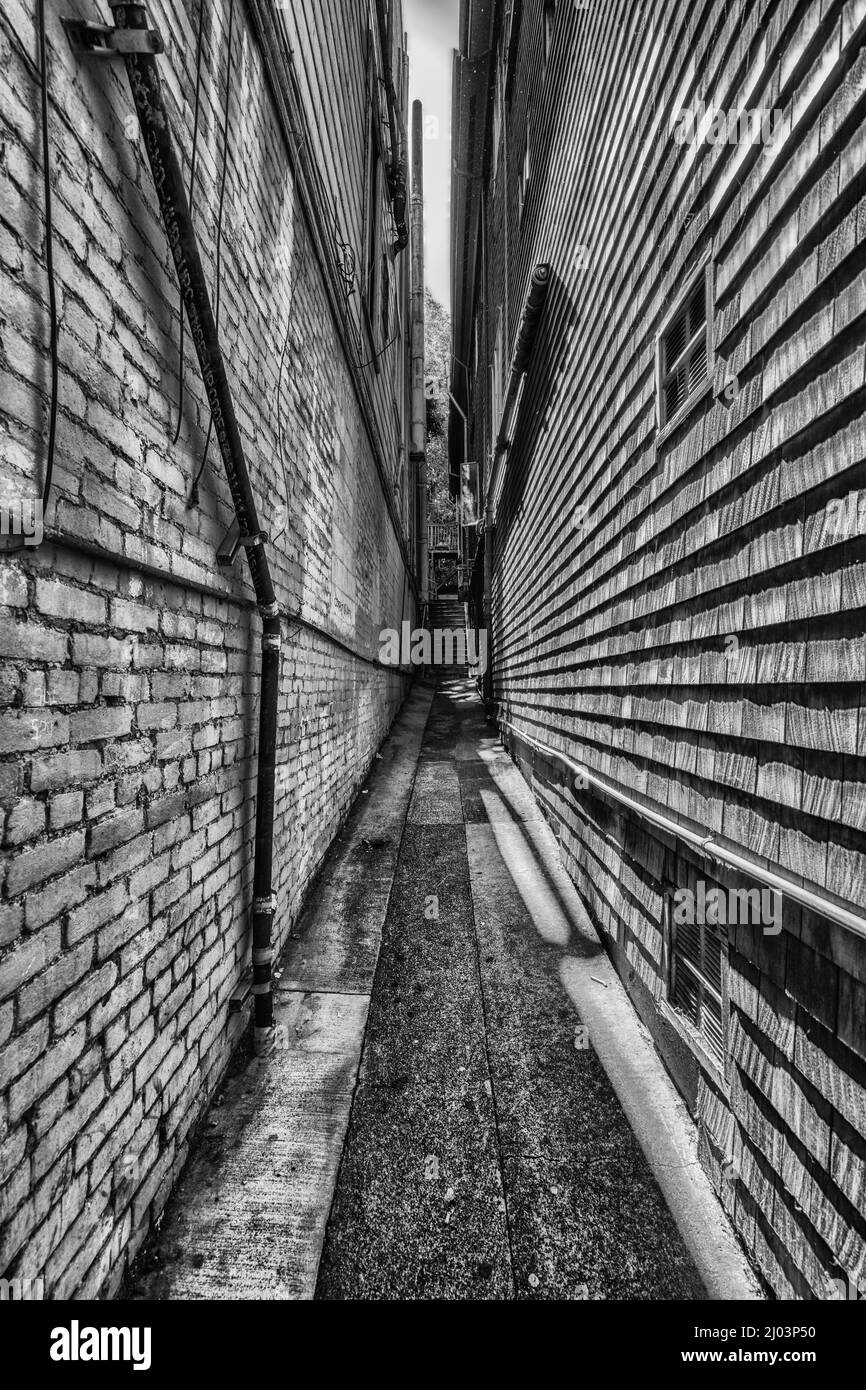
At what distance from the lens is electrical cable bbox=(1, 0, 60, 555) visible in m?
1.22

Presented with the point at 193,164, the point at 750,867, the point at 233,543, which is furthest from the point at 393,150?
the point at 750,867

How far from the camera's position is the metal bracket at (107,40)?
4.58ft

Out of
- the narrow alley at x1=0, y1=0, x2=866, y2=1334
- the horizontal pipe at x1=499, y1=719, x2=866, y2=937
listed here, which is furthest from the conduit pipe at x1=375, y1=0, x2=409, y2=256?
the horizontal pipe at x1=499, y1=719, x2=866, y2=937

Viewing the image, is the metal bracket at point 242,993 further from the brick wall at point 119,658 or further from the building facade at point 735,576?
the building facade at point 735,576

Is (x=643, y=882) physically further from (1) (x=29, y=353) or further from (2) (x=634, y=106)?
(2) (x=634, y=106)

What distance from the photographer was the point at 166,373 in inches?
74.5

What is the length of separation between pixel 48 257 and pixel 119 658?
2.96ft

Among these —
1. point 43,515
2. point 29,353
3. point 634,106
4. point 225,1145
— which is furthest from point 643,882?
point 634,106

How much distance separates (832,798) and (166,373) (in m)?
2.27

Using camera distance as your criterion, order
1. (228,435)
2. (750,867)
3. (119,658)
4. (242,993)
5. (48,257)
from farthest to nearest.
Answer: (242,993) < (228,435) < (750,867) < (119,658) < (48,257)

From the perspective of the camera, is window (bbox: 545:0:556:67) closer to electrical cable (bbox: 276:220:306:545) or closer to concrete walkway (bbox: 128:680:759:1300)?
electrical cable (bbox: 276:220:306:545)

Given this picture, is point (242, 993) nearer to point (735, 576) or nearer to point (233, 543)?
point (233, 543)

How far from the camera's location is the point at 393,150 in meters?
8.58

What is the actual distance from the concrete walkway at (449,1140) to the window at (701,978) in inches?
14.3
